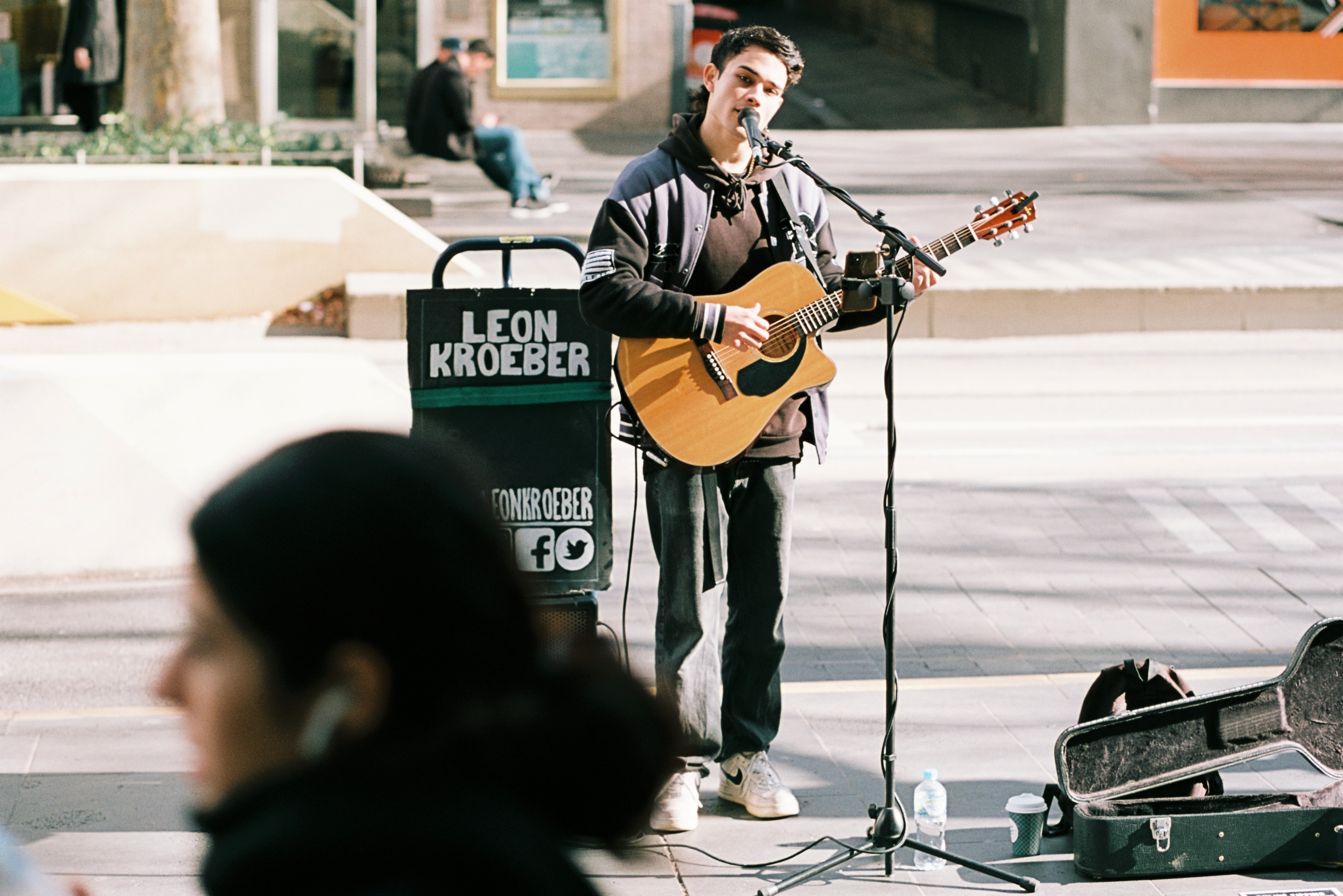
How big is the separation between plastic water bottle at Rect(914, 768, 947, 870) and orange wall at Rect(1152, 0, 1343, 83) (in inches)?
805

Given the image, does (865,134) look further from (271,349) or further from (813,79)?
(271,349)

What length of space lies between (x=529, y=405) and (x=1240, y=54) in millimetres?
20995

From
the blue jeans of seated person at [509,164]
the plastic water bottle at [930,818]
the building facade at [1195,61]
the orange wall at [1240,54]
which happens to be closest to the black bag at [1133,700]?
the plastic water bottle at [930,818]

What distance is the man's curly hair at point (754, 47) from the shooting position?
4539 millimetres

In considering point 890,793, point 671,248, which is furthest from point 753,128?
point 890,793

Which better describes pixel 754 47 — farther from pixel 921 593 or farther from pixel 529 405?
pixel 921 593

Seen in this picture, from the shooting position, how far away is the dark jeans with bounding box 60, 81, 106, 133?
16.0 metres

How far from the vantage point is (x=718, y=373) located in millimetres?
4570

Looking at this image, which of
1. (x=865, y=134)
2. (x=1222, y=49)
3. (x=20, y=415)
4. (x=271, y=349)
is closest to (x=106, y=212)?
(x=271, y=349)

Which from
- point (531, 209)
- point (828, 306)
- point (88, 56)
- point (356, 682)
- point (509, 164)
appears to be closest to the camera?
point (356, 682)

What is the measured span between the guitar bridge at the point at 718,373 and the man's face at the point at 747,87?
58cm

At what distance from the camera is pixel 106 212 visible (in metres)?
11.6

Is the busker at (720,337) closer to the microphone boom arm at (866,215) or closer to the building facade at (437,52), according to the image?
the microphone boom arm at (866,215)

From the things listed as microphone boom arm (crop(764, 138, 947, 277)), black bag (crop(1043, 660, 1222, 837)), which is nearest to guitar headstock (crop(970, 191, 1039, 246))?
microphone boom arm (crop(764, 138, 947, 277))
